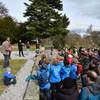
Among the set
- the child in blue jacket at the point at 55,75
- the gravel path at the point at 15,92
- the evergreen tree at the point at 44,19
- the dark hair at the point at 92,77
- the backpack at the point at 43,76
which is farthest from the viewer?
the evergreen tree at the point at 44,19

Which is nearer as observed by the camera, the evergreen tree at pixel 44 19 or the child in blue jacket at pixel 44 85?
the child in blue jacket at pixel 44 85

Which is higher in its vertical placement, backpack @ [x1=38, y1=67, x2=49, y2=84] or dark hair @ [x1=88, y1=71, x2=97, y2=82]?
dark hair @ [x1=88, y1=71, x2=97, y2=82]

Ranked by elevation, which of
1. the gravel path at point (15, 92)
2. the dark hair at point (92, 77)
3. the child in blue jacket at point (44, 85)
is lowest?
the gravel path at point (15, 92)

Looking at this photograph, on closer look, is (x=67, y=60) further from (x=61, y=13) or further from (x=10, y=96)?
(x=61, y=13)

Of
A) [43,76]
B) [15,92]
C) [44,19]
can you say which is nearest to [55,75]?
[43,76]

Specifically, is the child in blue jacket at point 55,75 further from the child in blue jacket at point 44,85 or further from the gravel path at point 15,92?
the gravel path at point 15,92

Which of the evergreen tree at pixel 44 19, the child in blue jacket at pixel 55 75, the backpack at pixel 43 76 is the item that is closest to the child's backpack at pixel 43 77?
the backpack at pixel 43 76

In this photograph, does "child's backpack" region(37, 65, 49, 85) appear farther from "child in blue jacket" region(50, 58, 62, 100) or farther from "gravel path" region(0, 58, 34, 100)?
"gravel path" region(0, 58, 34, 100)

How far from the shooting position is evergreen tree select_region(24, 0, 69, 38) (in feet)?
254

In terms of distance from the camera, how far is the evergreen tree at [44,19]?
7750cm

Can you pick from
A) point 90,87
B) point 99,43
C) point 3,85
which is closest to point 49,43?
point 99,43

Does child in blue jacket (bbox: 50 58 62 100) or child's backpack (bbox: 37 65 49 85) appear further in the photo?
child in blue jacket (bbox: 50 58 62 100)

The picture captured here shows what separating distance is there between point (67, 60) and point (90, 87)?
5.35 m

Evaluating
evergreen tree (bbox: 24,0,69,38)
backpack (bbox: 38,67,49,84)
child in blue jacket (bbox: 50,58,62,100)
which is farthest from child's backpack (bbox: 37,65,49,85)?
evergreen tree (bbox: 24,0,69,38)
